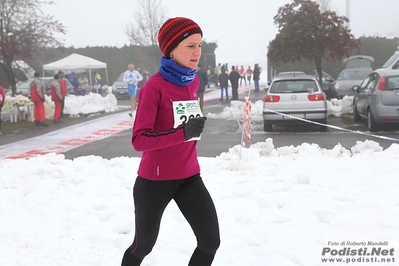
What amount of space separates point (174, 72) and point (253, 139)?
9.49 metres

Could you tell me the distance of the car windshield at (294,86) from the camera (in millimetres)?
13586

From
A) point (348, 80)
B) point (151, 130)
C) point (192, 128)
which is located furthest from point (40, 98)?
point (192, 128)

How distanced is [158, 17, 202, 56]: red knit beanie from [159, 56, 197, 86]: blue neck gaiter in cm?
10

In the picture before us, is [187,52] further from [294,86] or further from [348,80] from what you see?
[348,80]

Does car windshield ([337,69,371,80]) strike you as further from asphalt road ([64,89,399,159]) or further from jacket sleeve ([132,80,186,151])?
jacket sleeve ([132,80,186,151])

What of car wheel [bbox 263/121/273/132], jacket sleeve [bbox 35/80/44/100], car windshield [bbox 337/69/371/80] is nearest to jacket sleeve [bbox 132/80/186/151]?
car wheel [bbox 263/121/273/132]

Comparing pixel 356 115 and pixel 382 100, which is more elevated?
pixel 382 100

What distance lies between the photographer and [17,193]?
6496 millimetres

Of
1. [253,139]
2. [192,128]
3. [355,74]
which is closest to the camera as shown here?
[192,128]

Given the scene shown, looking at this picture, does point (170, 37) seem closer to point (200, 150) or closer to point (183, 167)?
point (183, 167)

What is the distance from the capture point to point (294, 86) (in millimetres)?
13734

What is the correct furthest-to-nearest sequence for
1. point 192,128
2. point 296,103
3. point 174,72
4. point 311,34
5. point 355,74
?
point 355,74
point 311,34
point 296,103
point 174,72
point 192,128

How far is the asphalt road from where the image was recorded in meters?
10.8

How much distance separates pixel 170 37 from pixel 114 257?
215cm
